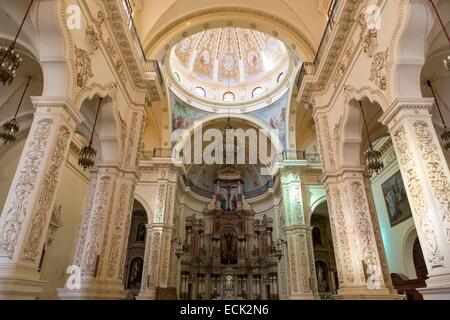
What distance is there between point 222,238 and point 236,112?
35.4 ft

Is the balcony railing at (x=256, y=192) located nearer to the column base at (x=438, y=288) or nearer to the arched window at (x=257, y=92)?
the arched window at (x=257, y=92)

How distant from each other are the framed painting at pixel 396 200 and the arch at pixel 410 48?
805 cm

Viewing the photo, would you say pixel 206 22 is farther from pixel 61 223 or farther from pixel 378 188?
pixel 378 188

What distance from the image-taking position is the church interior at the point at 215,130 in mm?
4684

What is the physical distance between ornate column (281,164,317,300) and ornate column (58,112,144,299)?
28.5ft

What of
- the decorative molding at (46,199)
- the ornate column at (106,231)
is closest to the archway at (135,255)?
the ornate column at (106,231)

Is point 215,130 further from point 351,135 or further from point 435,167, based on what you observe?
point 435,167

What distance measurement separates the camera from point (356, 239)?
699 cm

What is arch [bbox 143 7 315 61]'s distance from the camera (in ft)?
32.1

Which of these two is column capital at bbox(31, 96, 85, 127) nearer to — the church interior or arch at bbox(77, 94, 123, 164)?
the church interior

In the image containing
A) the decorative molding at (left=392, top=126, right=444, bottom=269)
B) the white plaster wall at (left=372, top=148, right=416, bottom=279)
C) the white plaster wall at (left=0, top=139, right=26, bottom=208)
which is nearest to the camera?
the decorative molding at (left=392, top=126, right=444, bottom=269)

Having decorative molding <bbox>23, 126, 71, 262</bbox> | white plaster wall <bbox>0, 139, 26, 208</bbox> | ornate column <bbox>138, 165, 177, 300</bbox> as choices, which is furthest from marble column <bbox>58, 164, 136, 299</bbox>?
ornate column <bbox>138, 165, 177, 300</bbox>

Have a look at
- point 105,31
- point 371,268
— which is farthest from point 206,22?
point 371,268

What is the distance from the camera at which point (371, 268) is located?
6.64m
